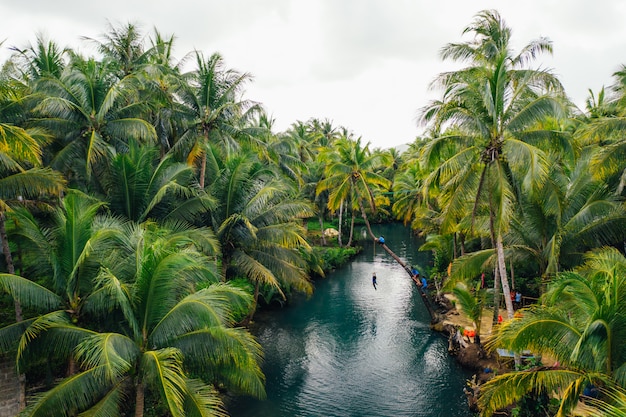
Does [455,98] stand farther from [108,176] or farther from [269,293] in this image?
[269,293]

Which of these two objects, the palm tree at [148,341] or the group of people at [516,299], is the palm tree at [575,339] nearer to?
the palm tree at [148,341]

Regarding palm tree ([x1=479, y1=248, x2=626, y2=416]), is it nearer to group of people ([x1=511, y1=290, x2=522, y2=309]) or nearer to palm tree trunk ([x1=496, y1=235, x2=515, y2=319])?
palm tree trunk ([x1=496, y1=235, x2=515, y2=319])

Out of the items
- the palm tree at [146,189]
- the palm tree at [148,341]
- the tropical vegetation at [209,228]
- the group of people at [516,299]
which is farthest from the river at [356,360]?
the palm tree at [146,189]

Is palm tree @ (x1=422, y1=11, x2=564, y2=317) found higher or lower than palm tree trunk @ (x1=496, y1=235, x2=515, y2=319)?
higher

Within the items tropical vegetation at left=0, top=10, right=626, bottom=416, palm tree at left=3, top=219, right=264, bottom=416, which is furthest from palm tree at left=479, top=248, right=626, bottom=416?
palm tree at left=3, top=219, right=264, bottom=416

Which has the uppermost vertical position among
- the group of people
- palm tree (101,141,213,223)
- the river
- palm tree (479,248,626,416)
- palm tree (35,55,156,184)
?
palm tree (35,55,156,184)
